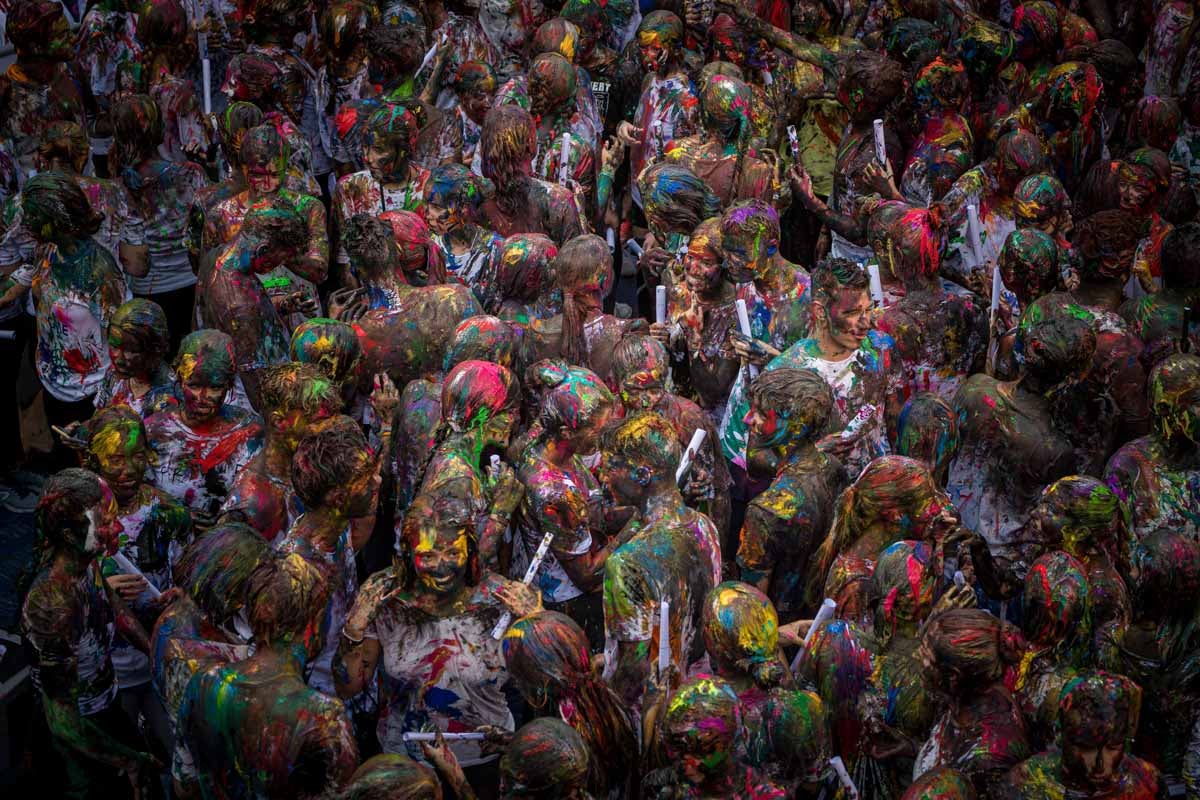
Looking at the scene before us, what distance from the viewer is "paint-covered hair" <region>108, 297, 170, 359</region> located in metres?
7.35

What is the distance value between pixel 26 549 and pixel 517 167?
4.17 m

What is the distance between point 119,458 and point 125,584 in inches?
26.4

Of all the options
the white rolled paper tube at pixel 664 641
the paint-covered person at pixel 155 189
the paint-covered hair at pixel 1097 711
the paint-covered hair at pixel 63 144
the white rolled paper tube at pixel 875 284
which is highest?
the paint-covered hair at pixel 1097 711

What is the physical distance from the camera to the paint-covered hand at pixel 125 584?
6184 mm

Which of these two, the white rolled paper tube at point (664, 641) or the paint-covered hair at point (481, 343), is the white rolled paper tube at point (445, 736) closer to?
the white rolled paper tube at point (664, 641)

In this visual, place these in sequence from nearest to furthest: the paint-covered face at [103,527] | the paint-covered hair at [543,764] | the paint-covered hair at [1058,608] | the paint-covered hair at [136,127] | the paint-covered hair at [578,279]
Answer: the paint-covered hair at [543,764] < the paint-covered hair at [1058,608] < the paint-covered face at [103,527] < the paint-covered hair at [578,279] < the paint-covered hair at [136,127]

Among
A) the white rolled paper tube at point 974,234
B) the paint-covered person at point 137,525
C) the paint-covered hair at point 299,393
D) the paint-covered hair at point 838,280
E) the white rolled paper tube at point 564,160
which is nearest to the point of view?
the paint-covered person at point 137,525

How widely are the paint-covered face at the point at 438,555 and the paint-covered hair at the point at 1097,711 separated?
243 centimetres

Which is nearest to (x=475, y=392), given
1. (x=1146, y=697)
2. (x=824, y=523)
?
(x=824, y=523)

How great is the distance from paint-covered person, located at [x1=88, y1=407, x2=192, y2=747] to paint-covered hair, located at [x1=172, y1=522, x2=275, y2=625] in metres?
1.07

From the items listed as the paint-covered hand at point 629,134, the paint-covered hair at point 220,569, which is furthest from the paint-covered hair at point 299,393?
the paint-covered hand at point 629,134

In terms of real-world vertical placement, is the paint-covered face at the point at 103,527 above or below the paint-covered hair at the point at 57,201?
below

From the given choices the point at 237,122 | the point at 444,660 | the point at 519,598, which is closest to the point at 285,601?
the point at 444,660

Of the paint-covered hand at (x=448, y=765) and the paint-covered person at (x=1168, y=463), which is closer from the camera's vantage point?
the paint-covered hand at (x=448, y=765)
